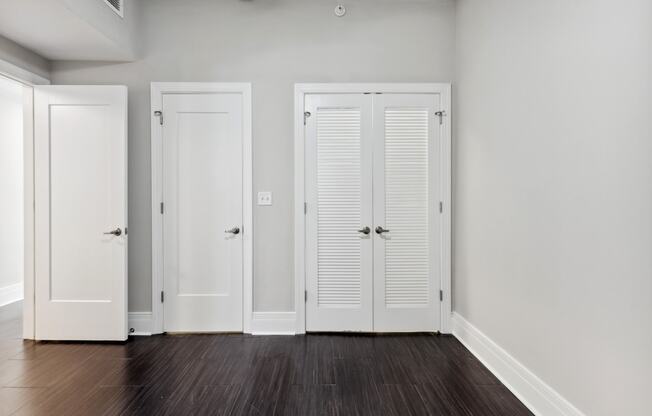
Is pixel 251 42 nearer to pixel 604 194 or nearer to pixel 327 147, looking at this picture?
pixel 327 147

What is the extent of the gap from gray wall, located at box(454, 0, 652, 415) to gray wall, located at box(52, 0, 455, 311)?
0.59 m

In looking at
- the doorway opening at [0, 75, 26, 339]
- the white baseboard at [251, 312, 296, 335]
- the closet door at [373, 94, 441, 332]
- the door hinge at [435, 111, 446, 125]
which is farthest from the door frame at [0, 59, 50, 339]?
the door hinge at [435, 111, 446, 125]

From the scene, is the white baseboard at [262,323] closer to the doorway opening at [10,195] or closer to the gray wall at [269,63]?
the gray wall at [269,63]

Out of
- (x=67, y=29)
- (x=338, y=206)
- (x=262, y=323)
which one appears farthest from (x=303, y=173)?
(x=67, y=29)

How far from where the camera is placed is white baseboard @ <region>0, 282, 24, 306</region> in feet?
13.2

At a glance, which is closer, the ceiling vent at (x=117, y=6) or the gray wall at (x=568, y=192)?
the gray wall at (x=568, y=192)

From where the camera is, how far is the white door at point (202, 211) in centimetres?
311

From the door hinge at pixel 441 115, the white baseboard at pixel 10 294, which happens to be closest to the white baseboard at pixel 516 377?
the door hinge at pixel 441 115

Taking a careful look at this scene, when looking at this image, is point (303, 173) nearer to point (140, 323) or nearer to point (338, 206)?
point (338, 206)

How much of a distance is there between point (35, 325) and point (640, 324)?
4126mm

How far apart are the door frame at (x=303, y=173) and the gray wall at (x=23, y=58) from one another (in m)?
2.24

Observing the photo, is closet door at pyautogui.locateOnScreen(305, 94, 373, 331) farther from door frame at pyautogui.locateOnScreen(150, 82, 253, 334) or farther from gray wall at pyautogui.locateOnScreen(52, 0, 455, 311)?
door frame at pyautogui.locateOnScreen(150, 82, 253, 334)

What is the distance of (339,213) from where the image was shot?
10.3ft

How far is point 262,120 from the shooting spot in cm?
314
